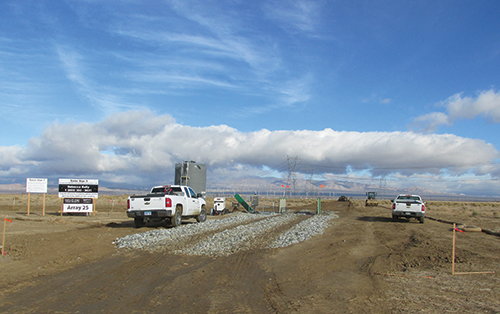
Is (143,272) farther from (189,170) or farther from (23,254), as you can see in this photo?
(189,170)

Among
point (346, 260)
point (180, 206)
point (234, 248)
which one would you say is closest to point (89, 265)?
point (234, 248)

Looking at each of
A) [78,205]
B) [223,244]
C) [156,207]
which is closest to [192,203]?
[156,207]

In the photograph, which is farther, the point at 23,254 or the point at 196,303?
the point at 23,254

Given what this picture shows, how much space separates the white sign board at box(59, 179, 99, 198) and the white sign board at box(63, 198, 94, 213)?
1.02 ft

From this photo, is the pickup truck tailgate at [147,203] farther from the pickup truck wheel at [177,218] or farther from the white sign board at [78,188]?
the white sign board at [78,188]

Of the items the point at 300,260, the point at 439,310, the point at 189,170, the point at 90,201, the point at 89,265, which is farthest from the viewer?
the point at 189,170

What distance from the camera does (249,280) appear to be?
7.66 meters

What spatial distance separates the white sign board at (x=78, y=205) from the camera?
26453 mm

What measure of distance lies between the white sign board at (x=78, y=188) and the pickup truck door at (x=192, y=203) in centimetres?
1062

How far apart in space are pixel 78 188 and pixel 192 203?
12140 mm

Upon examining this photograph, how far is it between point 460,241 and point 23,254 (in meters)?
15.8

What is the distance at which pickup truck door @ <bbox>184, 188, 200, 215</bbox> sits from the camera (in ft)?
65.0

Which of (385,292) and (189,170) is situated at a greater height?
(189,170)

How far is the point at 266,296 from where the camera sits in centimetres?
654
